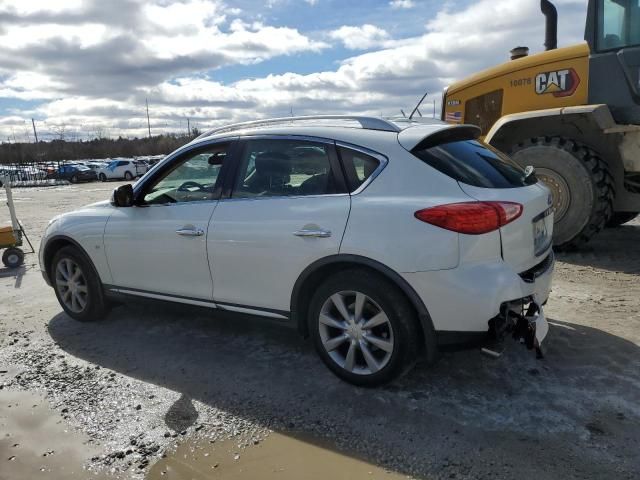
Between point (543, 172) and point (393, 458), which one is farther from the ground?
point (543, 172)

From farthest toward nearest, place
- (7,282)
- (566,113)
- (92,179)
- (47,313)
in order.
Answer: (92,179) → (7,282) → (566,113) → (47,313)

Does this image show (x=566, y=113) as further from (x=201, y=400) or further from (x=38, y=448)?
(x=38, y=448)

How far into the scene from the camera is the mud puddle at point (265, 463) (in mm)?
2658

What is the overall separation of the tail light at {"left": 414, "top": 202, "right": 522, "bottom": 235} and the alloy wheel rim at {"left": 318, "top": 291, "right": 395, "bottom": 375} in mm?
630

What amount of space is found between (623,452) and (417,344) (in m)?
1.16

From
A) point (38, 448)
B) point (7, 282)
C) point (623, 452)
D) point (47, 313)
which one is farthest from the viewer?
point (7, 282)

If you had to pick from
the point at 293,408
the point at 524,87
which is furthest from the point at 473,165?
the point at 524,87

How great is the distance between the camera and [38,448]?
3.00 m

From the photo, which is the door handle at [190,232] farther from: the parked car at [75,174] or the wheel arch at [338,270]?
the parked car at [75,174]

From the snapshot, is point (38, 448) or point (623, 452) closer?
point (623, 452)

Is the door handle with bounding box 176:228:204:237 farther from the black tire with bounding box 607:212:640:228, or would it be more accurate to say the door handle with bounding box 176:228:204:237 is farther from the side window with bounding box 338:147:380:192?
the black tire with bounding box 607:212:640:228

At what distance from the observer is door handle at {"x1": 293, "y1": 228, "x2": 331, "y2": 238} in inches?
130

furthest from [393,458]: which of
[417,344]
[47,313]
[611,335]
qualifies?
[47,313]

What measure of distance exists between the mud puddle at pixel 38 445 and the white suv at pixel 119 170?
3362 cm
